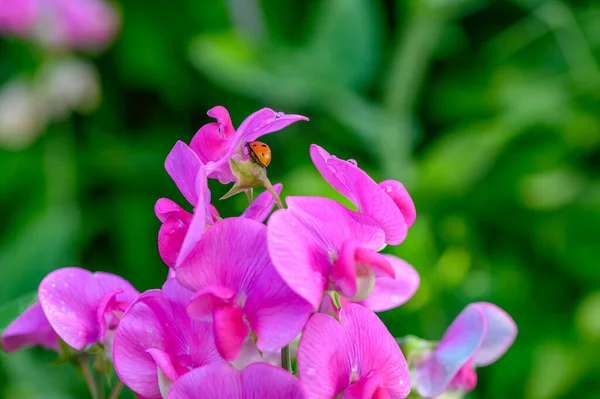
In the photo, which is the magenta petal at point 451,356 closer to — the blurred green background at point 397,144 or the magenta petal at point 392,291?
the magenta petal at point 392,291

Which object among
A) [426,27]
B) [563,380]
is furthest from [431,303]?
[426,27]

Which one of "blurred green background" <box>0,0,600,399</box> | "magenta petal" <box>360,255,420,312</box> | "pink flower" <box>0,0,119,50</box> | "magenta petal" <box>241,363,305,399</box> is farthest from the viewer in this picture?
"pink flower" <box>0,0,119,50</box>

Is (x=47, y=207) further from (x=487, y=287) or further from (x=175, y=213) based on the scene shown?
(x=175, y=213)

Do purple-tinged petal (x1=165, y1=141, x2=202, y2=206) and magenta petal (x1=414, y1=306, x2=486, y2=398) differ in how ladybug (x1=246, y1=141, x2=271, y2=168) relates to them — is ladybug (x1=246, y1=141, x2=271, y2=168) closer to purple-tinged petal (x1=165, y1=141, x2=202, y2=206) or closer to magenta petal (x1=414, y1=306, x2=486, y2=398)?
purple-tinged petal (x1=165, y1=141, x2=202, y2=206)

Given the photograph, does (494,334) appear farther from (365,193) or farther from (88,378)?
(88,378)

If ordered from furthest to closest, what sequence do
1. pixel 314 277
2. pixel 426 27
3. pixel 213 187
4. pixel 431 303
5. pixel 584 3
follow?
pixel 584 3 < pixel 426 27 < pixel 213 187 < pixel 431 303 < pixel 314 277

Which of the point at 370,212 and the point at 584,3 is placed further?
the point at 584,3

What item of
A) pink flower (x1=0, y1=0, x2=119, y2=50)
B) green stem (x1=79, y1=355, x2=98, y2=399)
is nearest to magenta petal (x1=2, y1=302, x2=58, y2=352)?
green stem (x1=79, y1=355, x2=98, y2=399)

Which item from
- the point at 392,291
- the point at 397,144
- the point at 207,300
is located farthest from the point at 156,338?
the point at 397,144
